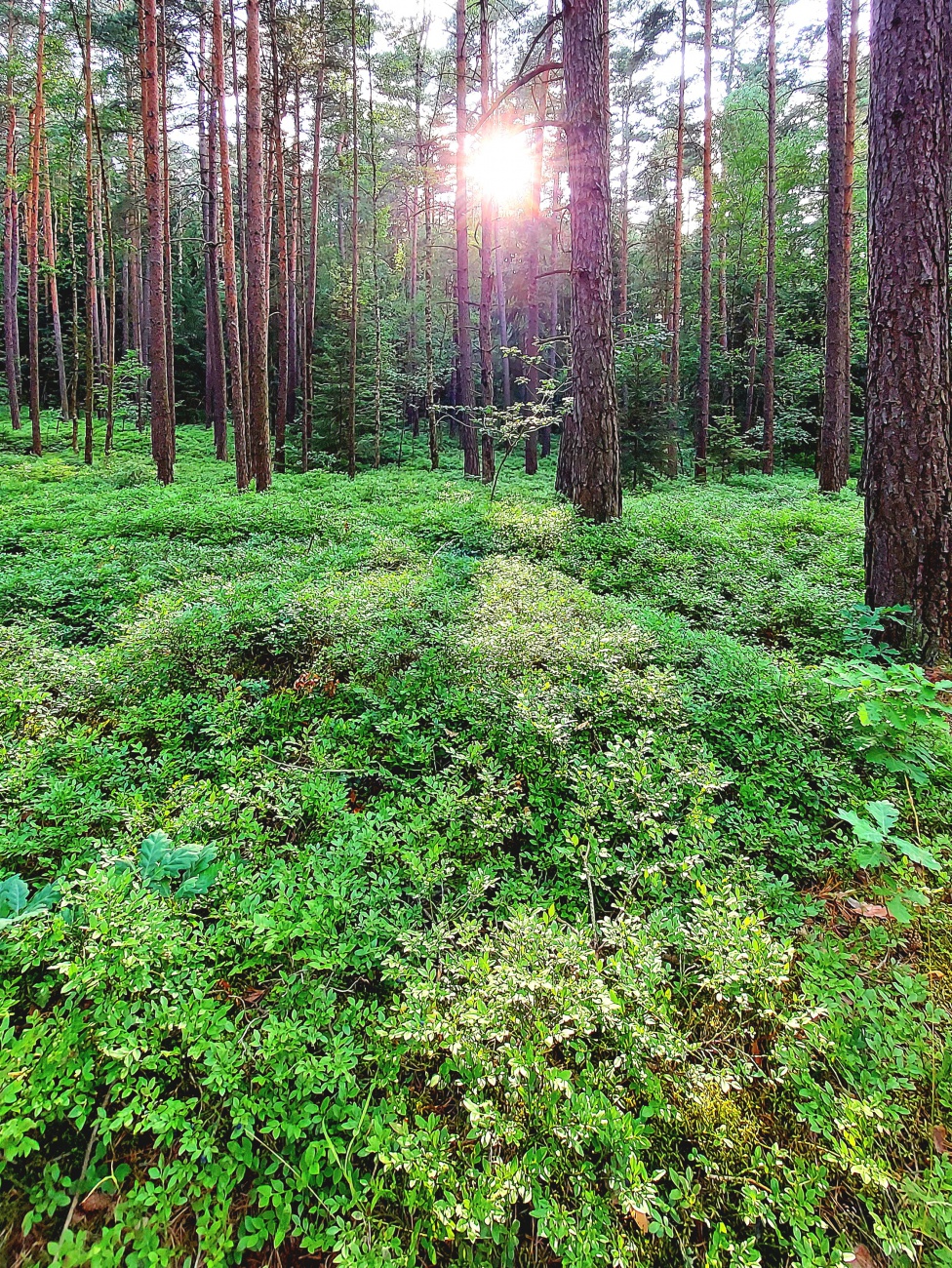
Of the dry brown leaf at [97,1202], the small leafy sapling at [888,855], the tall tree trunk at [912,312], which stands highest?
the tall tree trunk at [912,312]

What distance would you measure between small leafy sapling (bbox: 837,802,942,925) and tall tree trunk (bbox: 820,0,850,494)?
9.96 metres

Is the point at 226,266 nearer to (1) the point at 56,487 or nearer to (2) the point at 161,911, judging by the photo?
(1) the point at 56,487

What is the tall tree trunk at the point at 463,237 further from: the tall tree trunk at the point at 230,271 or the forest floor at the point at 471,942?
the forest floor at the point at 471,942

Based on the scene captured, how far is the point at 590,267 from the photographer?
20.3 ft

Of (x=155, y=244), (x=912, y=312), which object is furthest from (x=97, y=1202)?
(x=155, y=244)

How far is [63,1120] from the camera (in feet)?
4.93

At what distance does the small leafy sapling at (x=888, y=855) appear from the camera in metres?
1.94

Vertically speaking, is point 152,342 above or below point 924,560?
above

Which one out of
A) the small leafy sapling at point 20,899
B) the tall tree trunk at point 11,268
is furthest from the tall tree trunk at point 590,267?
the tall tree trunk at point 11,268

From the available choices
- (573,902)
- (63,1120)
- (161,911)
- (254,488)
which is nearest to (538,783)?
(573,902)

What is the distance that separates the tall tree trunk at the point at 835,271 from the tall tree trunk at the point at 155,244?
1162cm

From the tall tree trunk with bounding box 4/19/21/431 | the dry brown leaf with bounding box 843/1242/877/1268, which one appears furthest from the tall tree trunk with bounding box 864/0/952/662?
the tall tree trunk with bounding box 4/19/21/431

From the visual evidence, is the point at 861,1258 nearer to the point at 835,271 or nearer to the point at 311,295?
the point at 835,271

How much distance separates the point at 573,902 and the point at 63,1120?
159 cm
